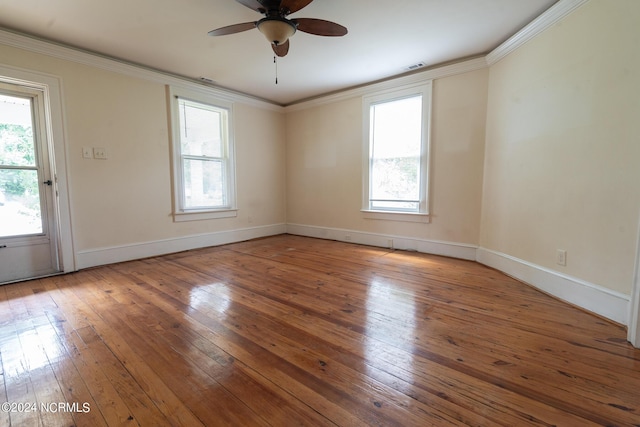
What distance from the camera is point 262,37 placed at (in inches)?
119

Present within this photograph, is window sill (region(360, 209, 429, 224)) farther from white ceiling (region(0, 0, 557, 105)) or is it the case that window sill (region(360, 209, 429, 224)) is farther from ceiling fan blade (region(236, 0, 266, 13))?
ceiling fan blade (region(236, 0, 266, 13))

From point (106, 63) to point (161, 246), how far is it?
248 cm

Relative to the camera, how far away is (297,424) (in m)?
1.15

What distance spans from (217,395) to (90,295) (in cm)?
211

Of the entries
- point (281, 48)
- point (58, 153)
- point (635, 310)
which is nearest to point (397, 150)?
point (281, 48)

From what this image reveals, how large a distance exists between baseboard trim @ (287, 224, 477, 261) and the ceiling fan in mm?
3019

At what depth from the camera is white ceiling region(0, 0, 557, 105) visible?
2506 mm

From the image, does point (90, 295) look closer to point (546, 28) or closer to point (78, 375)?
point (78, 375)

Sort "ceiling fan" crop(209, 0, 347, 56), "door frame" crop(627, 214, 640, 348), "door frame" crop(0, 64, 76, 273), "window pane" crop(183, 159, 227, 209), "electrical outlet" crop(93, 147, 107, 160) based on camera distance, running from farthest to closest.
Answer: "window pane" crop(183, 159, 227, 209), "electrical outlet" crop(93, 147, 107, 160), "door frame" crop(0, 64, 76, 273), "ceiling fan" crop(209, 0, 347, 56), "door frame" crop(627, 214, 640, 348)

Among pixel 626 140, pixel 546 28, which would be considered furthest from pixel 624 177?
pixel 546 28

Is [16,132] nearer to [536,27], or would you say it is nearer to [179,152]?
[179,152]

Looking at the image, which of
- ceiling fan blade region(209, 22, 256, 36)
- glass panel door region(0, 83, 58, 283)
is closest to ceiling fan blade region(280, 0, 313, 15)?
ceiling fan blade region(209, 22, 256, 36)

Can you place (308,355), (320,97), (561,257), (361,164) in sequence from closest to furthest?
(308,355)
(561,257)
(361,164)
(320,97)

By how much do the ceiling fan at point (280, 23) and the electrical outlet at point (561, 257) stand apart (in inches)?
110
